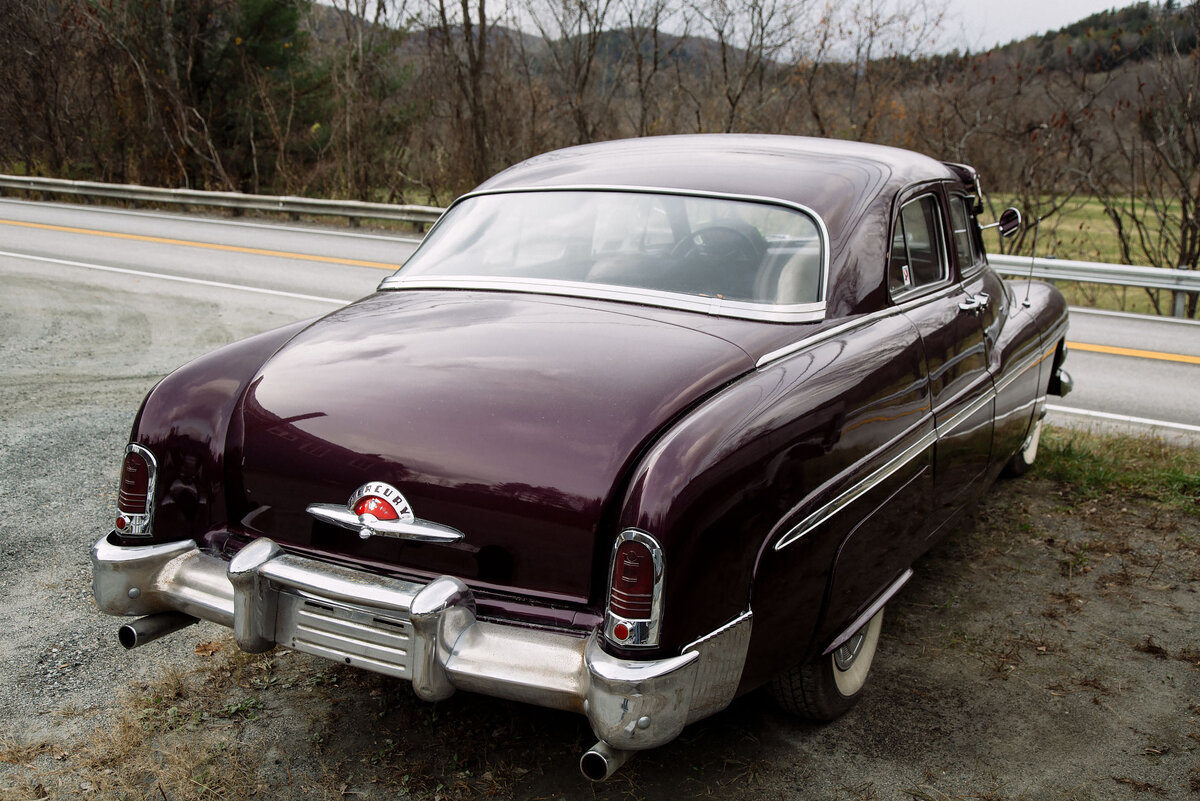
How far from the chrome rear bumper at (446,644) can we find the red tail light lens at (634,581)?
0.38 feet

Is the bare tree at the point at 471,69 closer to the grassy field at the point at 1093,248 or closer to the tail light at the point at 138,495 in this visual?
the grassy field at the point at 1093,248

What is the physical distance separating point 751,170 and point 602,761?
2217 mm

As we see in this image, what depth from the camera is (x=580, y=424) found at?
2.43m

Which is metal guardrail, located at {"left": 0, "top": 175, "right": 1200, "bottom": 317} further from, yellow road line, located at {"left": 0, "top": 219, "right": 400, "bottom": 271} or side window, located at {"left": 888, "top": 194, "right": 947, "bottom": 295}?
side window, located at {"left": 888, "top": 194, "right": 947, "bottom": 295}

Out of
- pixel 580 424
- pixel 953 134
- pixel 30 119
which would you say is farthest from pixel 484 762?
pixel 30 119

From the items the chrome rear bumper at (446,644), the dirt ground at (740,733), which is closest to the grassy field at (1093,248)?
the dirt ground at (740,733)

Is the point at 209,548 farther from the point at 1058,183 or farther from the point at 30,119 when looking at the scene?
the point at 30,119

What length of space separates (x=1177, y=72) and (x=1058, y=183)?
230 centimetres

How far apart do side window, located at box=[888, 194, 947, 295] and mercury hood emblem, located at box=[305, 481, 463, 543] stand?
189 cm

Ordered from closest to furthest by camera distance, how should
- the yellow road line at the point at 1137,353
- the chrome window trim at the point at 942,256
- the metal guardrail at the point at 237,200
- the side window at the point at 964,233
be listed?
1. the chrome window trim at the point at 942,256
2. the side window at the point at 964,233
3. the yellow road line at the point at 1137,353
4. the metal guardrail at the point at 237,200

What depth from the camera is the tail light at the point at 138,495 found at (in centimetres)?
283

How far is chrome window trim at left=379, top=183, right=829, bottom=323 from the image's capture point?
3.05 metres

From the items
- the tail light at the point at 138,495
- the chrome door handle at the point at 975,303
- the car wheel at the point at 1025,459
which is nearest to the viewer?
the tail light at the point at 138,495

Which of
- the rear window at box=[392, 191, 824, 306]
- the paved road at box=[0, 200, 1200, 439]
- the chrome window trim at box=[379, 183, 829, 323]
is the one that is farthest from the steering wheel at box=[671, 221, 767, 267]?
the paved road at box=[0, 200, 1200, 439]
